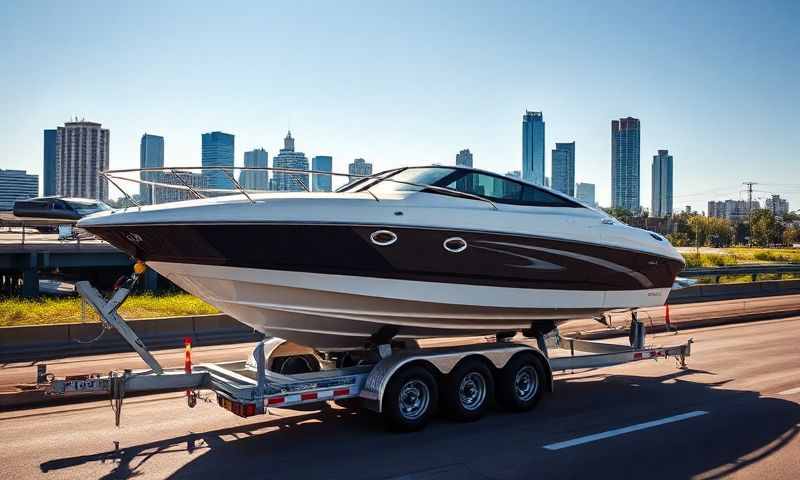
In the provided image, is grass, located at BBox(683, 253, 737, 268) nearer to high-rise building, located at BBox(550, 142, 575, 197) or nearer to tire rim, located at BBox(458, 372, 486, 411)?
high-rise building, located at BBox(550, 142, 575, 197)

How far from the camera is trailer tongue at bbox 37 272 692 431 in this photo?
7059mm

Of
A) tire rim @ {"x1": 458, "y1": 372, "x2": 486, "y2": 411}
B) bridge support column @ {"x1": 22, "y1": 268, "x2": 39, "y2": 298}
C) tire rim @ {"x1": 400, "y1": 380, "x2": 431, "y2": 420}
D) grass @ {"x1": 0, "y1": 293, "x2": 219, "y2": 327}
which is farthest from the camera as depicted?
bridge support column @ {"x1": 22, "y1": 268, "x2": 39, "y2": 298}

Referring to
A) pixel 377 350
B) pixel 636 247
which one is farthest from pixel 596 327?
pixel 377 350

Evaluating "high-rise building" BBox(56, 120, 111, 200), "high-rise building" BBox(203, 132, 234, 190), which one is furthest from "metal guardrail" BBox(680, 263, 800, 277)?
"high-rise building" BBox(56, 120, 111, 200)

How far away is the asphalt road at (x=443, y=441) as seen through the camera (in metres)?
6.38

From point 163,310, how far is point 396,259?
10773 millimetres

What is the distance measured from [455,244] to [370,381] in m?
1.80

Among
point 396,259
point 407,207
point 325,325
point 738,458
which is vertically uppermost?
point 407,207

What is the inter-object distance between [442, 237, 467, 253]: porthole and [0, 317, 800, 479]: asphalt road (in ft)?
6.56

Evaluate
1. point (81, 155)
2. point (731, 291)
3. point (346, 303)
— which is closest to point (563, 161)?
point (731, 291)

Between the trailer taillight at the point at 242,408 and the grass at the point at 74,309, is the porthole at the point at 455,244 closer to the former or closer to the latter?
the trailer taillight at the point at 242,408

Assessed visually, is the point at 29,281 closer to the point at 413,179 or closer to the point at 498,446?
the point at 413,179

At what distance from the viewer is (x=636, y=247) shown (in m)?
10.1

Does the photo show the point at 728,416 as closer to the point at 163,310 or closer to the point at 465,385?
the point at 465,385
